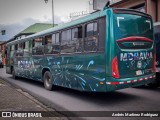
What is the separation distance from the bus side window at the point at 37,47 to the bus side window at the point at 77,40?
334 cm

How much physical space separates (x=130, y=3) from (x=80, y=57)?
1480 cm

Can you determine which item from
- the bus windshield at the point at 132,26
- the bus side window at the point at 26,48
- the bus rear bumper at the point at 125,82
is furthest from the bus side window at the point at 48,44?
the bus rear bumper at the point at 125,82

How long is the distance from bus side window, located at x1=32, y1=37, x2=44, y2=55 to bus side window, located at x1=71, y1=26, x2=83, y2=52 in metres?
3.34

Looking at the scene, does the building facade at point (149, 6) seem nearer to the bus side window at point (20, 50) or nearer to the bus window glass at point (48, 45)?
the bus side window at point (20, 50)

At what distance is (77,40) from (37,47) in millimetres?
4423

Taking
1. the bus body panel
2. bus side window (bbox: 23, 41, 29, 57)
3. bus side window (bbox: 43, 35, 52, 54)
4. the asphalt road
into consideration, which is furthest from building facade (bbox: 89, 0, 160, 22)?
the bus body panel

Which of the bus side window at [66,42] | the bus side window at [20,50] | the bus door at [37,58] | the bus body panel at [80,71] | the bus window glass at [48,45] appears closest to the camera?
the bus body panel at [80,71]

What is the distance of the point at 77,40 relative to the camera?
8578 mm

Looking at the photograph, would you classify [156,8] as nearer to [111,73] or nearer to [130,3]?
[130,3]

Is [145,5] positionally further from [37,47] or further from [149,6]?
[37,47]

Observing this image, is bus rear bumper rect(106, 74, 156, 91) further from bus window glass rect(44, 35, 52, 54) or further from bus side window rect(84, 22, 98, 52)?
bus window glass rect(44, 35, 52, 54)

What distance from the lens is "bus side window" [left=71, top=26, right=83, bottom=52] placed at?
8414mm

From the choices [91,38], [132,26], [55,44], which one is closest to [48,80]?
[55,44]

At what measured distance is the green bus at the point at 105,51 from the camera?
7139 mm
